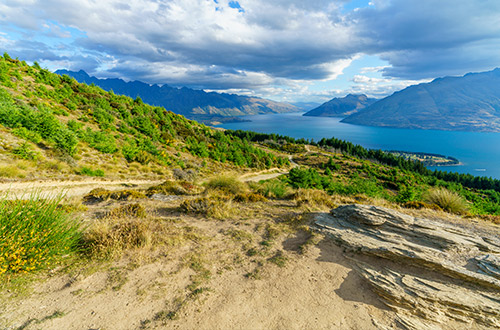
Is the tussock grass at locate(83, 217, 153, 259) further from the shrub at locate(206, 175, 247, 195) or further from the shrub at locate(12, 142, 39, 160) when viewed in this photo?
the shrub at locate(12, 142, 39, 160)

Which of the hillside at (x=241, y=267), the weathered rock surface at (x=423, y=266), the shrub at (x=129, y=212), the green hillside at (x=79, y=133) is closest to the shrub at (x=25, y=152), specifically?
the green hillside at (x=79, y=133)

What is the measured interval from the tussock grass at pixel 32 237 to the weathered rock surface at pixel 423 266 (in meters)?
7.29

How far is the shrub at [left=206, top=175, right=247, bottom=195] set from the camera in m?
14.9

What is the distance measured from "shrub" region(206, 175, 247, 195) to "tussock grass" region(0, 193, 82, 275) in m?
9.77

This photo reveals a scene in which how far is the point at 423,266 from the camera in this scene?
18.1 ft

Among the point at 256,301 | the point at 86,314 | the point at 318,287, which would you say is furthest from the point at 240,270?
the point at 86,314

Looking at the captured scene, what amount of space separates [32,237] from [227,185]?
11378mm

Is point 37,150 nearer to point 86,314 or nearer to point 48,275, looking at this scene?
point 48,275

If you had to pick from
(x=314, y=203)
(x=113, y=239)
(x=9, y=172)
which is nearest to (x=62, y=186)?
(x=9, y=172)

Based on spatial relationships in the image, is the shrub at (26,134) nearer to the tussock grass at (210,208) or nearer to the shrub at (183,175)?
the shrub at (183,175)

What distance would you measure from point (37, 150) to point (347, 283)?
24.2 meters

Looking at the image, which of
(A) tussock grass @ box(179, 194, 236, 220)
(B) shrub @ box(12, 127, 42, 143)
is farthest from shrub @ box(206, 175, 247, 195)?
(B) shrub @ box(12, 127, 42, 143)

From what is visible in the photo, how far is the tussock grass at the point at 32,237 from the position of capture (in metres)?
4.06

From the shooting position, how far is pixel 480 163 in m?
168
